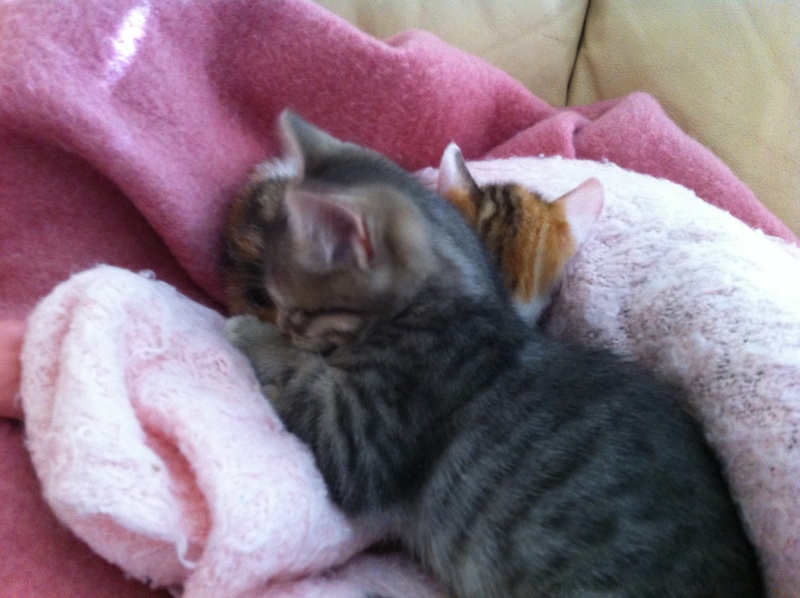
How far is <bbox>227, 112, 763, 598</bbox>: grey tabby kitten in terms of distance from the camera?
2.72 feet

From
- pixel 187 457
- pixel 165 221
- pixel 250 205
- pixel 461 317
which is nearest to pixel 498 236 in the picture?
pixel 461 317

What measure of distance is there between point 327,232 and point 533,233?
451 mm

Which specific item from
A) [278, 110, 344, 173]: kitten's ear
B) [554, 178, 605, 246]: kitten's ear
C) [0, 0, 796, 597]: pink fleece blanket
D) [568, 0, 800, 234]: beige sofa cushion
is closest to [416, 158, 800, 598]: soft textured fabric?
[554, 178, 605, 246]: kitten's ear

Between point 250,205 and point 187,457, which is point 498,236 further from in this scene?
point 187,457

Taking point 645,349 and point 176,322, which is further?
point 645,349

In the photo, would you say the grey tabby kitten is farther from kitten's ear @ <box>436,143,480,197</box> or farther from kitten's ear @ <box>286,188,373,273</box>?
kitten's ear @ <box>436,143,480,197</box>

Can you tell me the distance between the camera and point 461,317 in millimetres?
943

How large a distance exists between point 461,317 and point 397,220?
0.55 ft

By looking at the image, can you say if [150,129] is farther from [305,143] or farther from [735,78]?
[735,78]

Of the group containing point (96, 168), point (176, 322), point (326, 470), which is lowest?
point (326, 470)

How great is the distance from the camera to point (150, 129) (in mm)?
1044

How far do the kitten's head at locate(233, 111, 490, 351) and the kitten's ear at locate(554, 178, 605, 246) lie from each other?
267mm

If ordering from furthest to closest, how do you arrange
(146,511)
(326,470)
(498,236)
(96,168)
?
(498,236), (96,168), (326,470), (146,511)

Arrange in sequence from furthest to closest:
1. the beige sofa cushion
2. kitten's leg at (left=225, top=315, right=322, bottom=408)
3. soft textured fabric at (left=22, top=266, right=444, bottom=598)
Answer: the beige sofa cushion
kitten's leg at (left=225, top=315, right=322, bottom=408)
soft textured fabric at (left=22, top=266, right=444, bottom=598)
